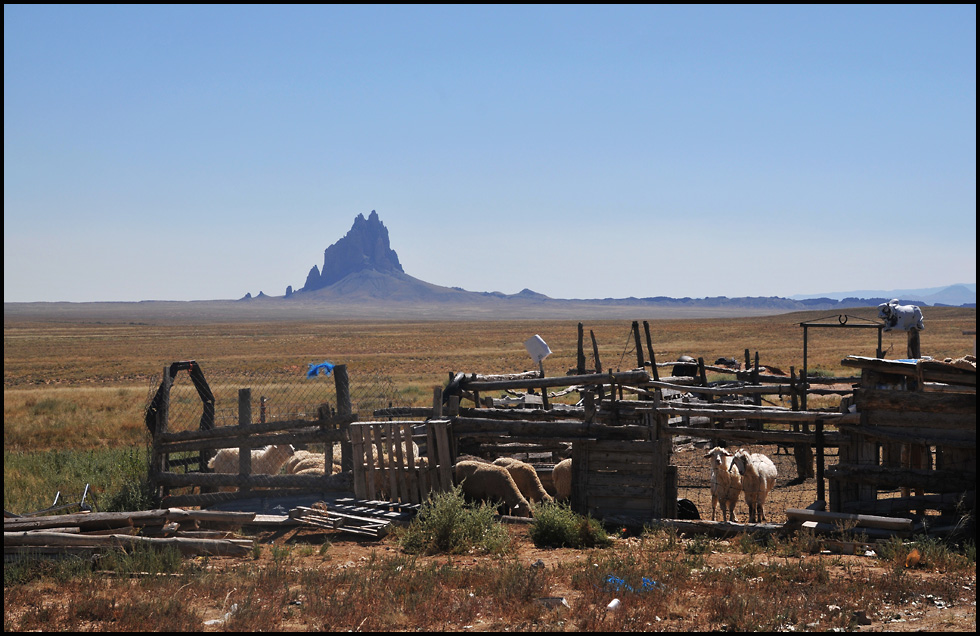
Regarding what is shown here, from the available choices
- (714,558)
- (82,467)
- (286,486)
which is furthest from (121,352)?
(714,558)

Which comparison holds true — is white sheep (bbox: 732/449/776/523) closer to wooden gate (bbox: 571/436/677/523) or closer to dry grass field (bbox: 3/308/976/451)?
wooden gate (bbox: 571/436/677/523)

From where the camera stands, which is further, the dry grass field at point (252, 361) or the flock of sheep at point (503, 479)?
the dry grass field at point (252, 361)

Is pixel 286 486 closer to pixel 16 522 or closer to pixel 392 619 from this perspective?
pixel 16 522

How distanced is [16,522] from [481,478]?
231 inches

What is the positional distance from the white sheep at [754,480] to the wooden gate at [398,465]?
408 cm

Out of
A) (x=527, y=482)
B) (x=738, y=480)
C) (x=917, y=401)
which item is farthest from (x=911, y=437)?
(x=527, y=482)

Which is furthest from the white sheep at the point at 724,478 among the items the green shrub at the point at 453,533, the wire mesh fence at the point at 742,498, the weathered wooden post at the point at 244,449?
the weathered wooden post at the point at 244,449

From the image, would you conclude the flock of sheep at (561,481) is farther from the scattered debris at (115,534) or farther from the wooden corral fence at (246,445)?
the scattered debris at (115,534)

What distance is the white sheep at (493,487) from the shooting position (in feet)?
37.3

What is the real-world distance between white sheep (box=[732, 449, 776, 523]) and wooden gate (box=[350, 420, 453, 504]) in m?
4.08

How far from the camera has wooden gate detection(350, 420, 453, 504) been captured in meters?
11.2

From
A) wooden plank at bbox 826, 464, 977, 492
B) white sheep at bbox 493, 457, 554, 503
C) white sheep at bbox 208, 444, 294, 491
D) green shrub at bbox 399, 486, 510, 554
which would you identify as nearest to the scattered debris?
green shrub at bbox 399, 486, 510, 554

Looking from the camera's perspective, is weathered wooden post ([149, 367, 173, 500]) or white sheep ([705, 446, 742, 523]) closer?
white sheep ([705, 446, 742, 523])

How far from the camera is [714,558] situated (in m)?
8.73
